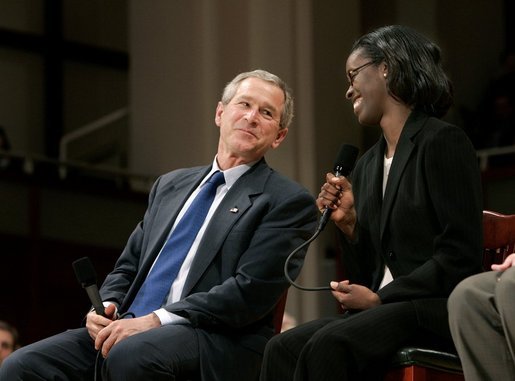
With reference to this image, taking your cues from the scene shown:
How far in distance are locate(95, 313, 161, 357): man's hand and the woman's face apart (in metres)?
0.89

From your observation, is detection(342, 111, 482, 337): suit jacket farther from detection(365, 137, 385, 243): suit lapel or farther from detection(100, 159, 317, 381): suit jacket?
detection(100, 159, 317, 381): suit jacket

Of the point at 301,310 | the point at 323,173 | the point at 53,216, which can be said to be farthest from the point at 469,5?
the point at 53,216

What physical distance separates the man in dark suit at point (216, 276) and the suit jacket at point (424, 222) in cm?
31

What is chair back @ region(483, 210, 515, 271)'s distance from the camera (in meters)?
3.49

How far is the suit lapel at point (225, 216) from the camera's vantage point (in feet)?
11.9

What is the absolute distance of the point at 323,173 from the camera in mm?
8500

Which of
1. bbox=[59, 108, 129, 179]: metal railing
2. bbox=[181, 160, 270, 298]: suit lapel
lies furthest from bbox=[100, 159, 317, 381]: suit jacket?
bbox=[59, 108, 129, 179]: metal railing

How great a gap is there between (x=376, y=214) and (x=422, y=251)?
21cm

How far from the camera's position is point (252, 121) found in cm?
387

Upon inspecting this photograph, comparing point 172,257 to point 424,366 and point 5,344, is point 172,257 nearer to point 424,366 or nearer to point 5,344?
point 424,366

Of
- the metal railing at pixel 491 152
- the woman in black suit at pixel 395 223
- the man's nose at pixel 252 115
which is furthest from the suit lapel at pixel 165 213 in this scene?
the metal railing at pixel 491 152

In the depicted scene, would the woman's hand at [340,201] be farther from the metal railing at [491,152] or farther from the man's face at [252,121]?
the metal railing at [491,152]

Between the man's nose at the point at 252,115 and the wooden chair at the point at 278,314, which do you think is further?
the man's nose at the point at 252,115

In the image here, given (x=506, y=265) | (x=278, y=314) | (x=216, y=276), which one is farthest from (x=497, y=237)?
(x=216, y=276)
